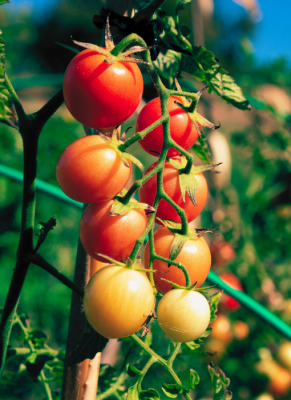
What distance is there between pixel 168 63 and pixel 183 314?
0.28 m

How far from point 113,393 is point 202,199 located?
30 cm

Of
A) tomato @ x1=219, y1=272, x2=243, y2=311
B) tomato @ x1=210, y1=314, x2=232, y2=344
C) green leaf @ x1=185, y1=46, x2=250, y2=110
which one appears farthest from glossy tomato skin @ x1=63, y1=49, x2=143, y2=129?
tomato @ x1=210, y1=314, x2=232, y2=344

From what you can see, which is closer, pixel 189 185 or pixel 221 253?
pixel 189 185

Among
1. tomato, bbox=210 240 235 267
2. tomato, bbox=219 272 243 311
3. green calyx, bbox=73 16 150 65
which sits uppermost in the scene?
green calyx, bbox=73 16 150 65

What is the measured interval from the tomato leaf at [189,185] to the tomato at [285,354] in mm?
1053

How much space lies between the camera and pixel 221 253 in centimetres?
121

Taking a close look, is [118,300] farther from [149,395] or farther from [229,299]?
[229,299]

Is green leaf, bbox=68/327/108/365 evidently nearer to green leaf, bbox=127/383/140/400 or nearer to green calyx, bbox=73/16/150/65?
green leaf, bbox=127/383/140/400

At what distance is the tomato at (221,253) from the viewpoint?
1.20m

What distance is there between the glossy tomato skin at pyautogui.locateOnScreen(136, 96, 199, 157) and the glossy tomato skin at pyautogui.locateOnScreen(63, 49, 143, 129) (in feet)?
0.09

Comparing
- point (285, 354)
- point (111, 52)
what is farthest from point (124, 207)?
point (285, 354)

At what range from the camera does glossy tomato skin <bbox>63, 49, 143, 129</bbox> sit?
258mm

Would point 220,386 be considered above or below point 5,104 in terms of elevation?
below

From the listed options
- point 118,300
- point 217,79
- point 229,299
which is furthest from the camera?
point 229,299
